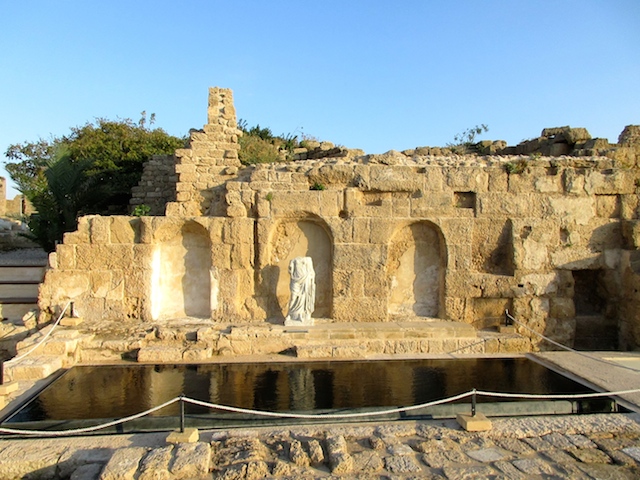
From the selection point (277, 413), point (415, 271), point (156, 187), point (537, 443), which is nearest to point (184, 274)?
point (156, 187)

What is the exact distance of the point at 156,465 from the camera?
426 cm

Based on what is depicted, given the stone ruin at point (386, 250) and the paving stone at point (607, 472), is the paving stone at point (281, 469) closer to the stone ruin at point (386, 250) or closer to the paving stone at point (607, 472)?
the paving stone at point (607, 472)

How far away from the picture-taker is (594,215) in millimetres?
10164

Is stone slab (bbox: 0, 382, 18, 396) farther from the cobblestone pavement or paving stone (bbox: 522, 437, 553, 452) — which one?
paving stone (bbox: 522, 437, 553, 452)

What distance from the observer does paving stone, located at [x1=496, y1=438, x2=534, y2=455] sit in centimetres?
477

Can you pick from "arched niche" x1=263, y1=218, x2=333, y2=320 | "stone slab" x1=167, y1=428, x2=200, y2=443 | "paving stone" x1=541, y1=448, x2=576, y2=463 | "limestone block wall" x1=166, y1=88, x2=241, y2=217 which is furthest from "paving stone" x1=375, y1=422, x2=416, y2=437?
"limestone block wall" x1=166, y1=88, x2=241, y2=217

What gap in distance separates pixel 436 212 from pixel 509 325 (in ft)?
9.32

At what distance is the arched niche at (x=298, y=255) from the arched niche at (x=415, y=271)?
142cm

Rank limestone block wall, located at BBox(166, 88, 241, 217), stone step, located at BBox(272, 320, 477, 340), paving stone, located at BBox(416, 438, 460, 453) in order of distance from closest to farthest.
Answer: paving stone, located at BBox(416, 438, 460, 453), stone step, located at BBox(272, 320, 477, 340), limestone block wall, located at BBox(166, 88, 241, 217)

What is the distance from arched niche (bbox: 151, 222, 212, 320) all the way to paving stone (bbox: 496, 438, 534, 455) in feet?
22.2

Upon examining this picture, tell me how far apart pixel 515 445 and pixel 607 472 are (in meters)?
0.83

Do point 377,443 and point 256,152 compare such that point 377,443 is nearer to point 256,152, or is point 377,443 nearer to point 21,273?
point 21,273

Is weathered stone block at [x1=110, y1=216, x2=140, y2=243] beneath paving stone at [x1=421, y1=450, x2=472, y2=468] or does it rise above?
above

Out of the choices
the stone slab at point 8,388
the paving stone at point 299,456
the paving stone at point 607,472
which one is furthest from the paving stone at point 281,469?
the stone slab at point 8,388
